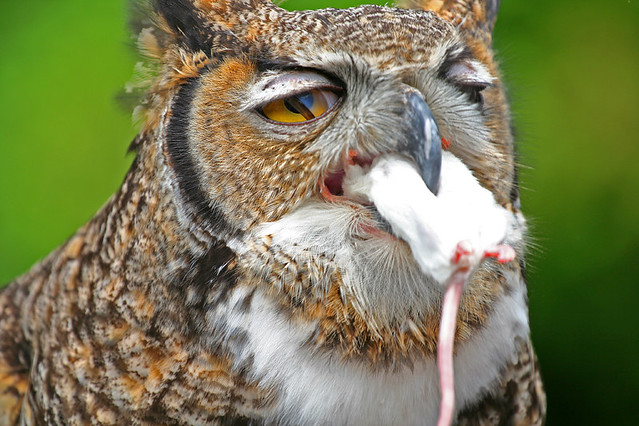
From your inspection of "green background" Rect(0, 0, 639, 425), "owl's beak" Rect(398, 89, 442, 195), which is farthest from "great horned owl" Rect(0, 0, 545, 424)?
"green background" Rect(0, 0, 639, 425)

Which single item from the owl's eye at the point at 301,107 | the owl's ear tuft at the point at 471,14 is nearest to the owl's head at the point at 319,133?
the owl's eye at the point at 301,107

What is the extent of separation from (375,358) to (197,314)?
1.26 ft

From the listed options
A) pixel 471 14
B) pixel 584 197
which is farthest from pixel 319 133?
pixel 584 197

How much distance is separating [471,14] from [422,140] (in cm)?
62

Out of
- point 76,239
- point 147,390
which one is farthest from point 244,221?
point 76,239

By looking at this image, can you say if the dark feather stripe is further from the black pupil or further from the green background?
the green background

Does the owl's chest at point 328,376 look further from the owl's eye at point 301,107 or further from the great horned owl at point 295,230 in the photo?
the owl's eye at point 301,107

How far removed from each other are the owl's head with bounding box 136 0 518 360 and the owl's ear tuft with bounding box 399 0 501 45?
26cm

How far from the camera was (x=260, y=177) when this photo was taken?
137 cm

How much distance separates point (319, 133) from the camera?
135 cm

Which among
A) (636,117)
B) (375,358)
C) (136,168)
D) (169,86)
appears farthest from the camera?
(636,117)

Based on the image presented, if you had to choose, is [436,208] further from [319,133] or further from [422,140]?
[319,133]

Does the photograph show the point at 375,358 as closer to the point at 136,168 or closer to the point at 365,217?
the point at 365,217

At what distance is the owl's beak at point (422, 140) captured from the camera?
124 centimetres
